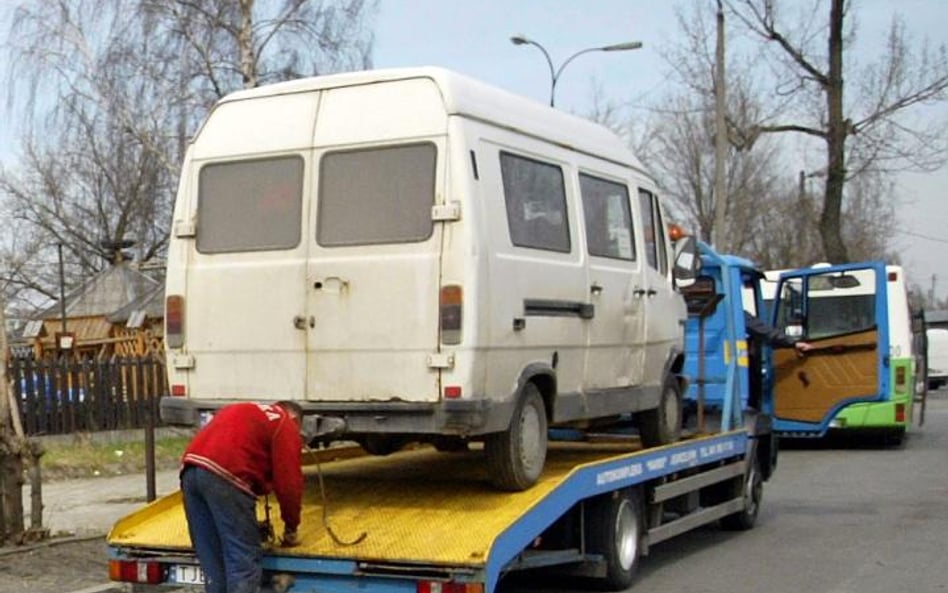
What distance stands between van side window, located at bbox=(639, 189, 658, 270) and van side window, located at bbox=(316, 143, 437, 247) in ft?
8.88

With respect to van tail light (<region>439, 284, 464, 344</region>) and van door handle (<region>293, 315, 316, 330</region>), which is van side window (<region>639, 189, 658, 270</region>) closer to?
van tail light (<region>439, 284, 464, 344</region>)

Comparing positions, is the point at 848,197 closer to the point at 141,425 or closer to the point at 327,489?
the point at 141,425

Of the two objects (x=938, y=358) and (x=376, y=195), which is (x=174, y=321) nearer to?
(x=376, y=195)

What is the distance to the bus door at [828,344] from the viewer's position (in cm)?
1515

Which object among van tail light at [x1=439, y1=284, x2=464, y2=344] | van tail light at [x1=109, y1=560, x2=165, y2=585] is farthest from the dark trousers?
van tail light at [x1=439, y1=284, x2=464, y2=344]

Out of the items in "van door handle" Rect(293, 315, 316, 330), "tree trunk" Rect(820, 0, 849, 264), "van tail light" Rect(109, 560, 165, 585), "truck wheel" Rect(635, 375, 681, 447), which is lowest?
"van tail light" Rect(109, 560, 165, 585)

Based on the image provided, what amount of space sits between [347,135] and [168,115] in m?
19.2

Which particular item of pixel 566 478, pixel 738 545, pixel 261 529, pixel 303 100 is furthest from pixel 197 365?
pixel 738 545

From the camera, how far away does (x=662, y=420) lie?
9.76 metres

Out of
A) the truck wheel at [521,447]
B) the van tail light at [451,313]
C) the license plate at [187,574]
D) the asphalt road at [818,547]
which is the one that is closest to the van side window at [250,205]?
the van tail light at [451,313]

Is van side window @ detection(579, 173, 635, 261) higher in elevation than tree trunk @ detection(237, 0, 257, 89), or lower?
lower

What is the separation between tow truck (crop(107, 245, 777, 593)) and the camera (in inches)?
267

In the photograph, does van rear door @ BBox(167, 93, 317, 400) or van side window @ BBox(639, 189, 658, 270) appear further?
van side window @ BBox(639, 189, 658, 270)

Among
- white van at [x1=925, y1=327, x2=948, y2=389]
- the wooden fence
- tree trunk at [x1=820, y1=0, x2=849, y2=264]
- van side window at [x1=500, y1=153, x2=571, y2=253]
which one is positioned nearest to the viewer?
van side window at [x1=500, y1=153, x2=571, y2=253]
